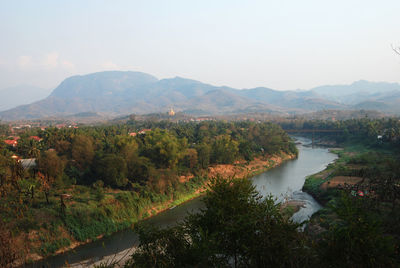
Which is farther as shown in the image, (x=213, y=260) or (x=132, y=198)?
(x=132, y=198)

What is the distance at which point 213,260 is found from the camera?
9539mm

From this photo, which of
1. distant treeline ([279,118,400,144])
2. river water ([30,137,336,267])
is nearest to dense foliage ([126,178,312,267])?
river water ([30,137,336,267])

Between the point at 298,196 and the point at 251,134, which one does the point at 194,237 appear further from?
the point at 251,134

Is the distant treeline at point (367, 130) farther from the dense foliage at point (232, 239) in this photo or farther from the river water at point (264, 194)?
the dense foliage at point (232, 239)

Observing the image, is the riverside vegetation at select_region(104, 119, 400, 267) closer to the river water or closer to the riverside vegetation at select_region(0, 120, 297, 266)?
the river water

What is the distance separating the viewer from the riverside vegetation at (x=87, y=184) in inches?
708

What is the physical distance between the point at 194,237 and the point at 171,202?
17.0 m

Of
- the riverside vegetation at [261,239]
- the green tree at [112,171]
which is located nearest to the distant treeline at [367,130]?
the riverside vegetation at [261,239]

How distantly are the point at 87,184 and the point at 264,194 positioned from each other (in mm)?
17944

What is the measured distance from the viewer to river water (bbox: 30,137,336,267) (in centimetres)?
1778

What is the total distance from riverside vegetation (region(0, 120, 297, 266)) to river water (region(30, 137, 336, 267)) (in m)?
0.90

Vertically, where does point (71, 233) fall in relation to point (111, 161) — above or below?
below

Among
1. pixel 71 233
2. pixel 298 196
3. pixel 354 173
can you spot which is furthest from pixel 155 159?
pixel 354 173

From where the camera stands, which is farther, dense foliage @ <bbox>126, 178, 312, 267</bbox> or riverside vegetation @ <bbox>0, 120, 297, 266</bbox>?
riverside vegetation @ <bbox>0, 120, 297, 266</bbox>
